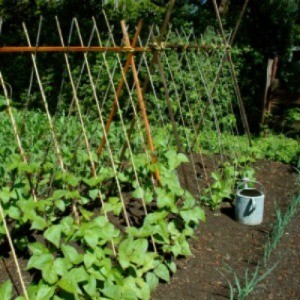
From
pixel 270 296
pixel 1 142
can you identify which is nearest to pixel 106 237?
pixel 270 296

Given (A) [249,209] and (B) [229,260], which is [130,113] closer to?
(A) [249,209]

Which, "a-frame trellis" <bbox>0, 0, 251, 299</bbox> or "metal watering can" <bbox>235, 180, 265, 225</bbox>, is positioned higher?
"a-frame trellis" <bbox>0, 0, 251, 299</bbox>

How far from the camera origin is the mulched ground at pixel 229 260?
9.71 ft

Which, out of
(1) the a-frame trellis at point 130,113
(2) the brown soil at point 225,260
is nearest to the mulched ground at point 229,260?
(2) the brown soil at point 225,260

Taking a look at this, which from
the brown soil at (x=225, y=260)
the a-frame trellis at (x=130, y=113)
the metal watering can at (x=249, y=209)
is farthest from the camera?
the metal watering can at (x=249, y=209)

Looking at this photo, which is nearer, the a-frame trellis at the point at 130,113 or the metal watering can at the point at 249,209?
the a-frame trellis at the point at 130,113

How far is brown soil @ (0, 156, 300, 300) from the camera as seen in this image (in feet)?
9.57

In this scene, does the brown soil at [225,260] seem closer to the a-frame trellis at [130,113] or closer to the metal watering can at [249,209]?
the metal watering can at [249,209]

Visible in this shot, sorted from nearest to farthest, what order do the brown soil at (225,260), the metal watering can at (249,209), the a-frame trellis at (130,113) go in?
the brown soil at (225,260) → the a-frame trellis at (130,113) → the metal watering can at (249,209)

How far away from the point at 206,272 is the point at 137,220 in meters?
0.67

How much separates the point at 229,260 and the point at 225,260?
1.3 inches

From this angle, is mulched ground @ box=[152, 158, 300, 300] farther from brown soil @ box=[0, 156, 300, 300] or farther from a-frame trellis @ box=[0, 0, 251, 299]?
a-frame trellis @ box=[0, 0, 251, 299]

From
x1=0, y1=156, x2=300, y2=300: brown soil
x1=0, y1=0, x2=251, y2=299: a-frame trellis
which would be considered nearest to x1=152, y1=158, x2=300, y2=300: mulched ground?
x1=0, y1=156, x2=300, y2=300: brown soil

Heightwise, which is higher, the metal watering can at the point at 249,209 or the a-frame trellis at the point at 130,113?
the a-frame trellis at the point at 130,113
